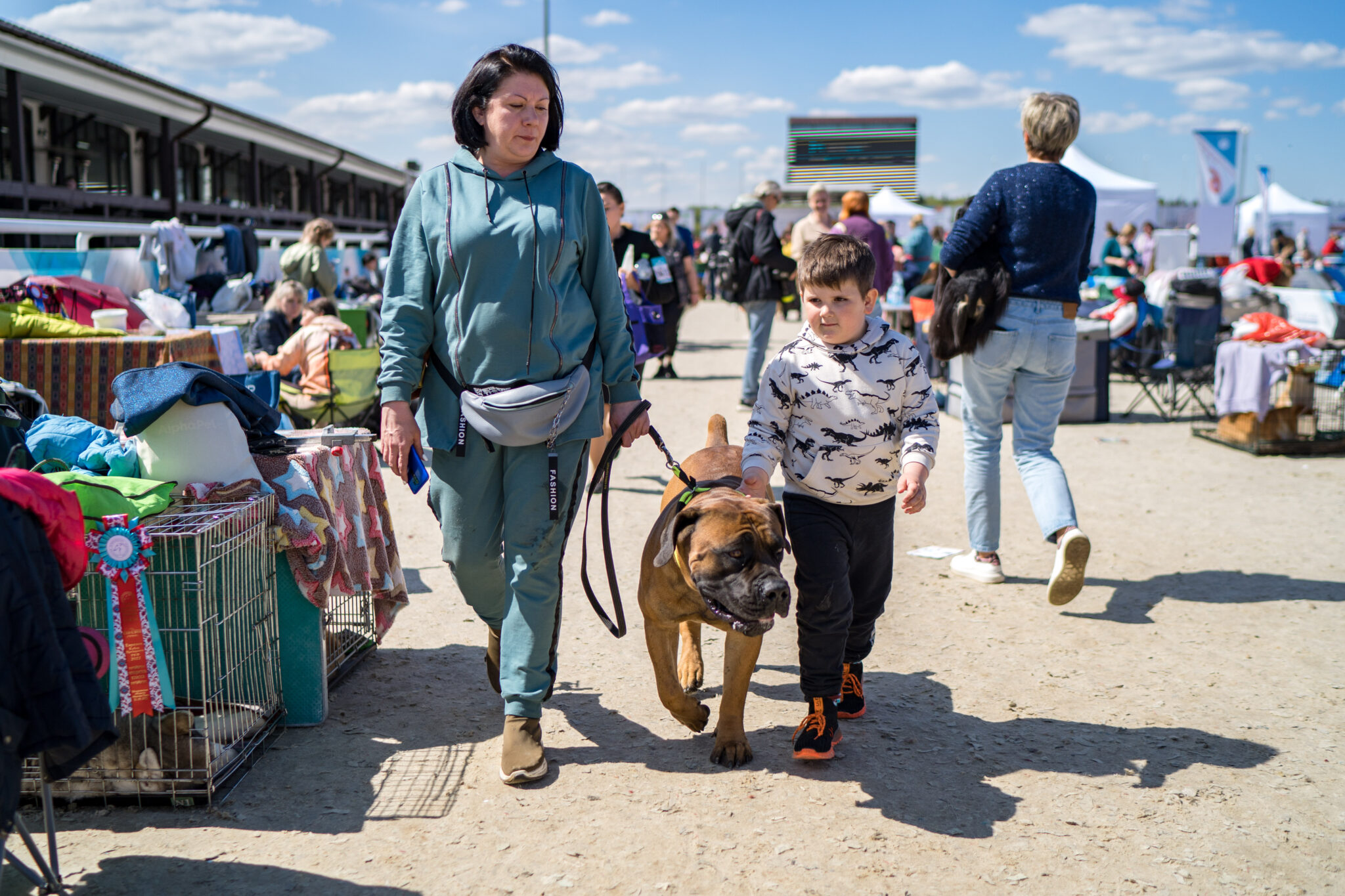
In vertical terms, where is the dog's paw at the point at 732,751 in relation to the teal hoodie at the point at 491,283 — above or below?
below

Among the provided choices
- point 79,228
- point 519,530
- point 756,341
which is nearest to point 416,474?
point 519,530

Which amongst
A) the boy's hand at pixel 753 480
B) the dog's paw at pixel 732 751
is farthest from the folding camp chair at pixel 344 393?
the dog's paw at pixel 732 751

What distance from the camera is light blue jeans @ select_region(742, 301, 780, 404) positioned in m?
10.2

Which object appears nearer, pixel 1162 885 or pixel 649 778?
pixel 1162 885

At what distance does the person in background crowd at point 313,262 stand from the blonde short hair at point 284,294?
4.12 feet

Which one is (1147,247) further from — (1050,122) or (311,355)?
(311,355)

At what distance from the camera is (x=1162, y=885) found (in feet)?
8.48

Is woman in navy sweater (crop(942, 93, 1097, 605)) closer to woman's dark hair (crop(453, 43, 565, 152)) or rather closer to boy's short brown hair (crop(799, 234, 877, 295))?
boy's short brown hair (crop(799, 234, 877, 295))

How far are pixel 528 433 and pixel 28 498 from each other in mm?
1331

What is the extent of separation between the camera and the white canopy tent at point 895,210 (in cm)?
2825

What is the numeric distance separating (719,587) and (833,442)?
659 millimetres

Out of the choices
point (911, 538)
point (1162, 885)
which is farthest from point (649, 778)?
point (911, 538)

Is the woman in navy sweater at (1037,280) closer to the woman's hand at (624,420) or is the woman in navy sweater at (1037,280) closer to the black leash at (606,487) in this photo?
the black leash at (606,487)

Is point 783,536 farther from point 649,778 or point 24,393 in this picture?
point 24,393
